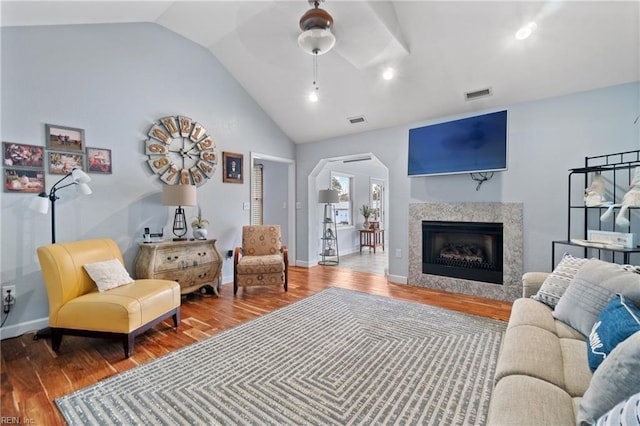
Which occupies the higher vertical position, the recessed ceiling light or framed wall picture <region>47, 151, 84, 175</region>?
the recessed ceiling light

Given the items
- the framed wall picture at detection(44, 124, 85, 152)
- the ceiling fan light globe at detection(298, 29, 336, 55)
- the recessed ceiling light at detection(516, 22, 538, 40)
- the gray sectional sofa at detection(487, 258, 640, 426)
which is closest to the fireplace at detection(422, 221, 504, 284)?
the gray sectional sofa at detection(487, 258, 640, 426)

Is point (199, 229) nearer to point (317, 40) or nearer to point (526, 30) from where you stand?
point (317, 40)

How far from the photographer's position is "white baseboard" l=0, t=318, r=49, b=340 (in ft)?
8.36

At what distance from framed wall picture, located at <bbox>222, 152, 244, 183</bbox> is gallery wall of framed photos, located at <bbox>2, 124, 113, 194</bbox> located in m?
1.49

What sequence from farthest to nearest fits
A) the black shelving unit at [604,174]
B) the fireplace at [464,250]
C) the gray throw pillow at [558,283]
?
the fireplace at [464,250] < the black shelving unit at [604,174] < the gray throw pillow at [558,283]

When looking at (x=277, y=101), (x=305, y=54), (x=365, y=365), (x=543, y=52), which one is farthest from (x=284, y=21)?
(x=365, y=365)

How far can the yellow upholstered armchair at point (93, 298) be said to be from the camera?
2205 mm

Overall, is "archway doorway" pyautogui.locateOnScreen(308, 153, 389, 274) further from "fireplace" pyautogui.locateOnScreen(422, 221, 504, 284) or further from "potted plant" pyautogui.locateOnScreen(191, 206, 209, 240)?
"potted plant" pyautogui.locateOnScreen(191, 206, 209, 240)

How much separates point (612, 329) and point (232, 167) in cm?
439

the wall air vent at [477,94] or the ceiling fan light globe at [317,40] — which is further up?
the ceiling fan light globe at [317,40]

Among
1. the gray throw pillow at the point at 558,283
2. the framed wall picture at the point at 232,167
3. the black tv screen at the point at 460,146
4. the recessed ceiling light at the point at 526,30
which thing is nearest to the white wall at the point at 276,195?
the framed wall picture at the point at 232,167

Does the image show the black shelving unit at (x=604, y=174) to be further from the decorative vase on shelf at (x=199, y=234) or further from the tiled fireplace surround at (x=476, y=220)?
the decorative vase on shelf at (x=199, y=234)

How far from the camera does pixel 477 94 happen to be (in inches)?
137

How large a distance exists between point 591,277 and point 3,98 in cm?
490
